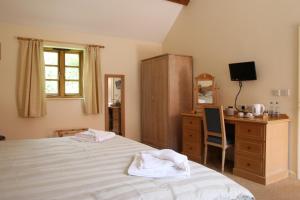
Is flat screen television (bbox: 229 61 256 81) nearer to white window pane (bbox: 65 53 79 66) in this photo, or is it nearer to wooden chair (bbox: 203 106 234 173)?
wooden chair (bbox: 203 106 234 173)

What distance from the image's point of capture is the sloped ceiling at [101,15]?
3.87 metres

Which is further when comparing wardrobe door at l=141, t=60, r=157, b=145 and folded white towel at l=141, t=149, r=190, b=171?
wardrobe door at l=141, t=60, r=157, b=145

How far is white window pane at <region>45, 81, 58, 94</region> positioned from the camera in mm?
4371

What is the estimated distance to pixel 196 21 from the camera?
4.57 metres


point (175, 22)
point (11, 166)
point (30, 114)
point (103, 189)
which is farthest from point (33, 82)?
point (103, 189)

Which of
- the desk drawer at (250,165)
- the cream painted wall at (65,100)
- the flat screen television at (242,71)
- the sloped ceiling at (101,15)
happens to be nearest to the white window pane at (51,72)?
the cream painted wall at (65,100)

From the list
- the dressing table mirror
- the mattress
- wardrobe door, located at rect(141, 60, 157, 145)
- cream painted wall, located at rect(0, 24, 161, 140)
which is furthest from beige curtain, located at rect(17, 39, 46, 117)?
the dressing table mirror

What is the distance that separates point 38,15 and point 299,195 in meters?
4.52

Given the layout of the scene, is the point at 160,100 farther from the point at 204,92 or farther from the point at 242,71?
the point at 242,71

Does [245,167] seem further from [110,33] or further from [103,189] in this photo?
[110,33]

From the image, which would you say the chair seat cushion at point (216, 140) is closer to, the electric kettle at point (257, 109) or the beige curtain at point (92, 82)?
the electric kettle at point (257, 109)

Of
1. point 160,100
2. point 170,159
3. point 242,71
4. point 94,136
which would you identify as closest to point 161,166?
point 170,159

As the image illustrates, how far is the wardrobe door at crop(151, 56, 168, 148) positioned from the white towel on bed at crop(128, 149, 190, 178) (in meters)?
2.75

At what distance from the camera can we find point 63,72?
448cm
